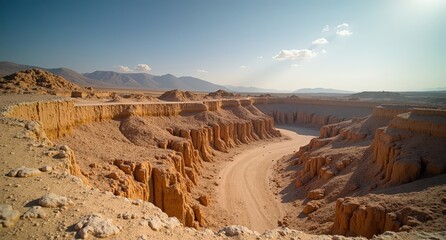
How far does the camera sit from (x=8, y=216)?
6.18 metres

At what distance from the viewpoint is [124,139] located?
25141 mm

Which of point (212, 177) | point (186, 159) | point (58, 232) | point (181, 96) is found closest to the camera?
point (58, 232)

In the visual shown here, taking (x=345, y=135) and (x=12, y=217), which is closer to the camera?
(x=12, y=217)

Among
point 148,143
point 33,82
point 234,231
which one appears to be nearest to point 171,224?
point 234,231

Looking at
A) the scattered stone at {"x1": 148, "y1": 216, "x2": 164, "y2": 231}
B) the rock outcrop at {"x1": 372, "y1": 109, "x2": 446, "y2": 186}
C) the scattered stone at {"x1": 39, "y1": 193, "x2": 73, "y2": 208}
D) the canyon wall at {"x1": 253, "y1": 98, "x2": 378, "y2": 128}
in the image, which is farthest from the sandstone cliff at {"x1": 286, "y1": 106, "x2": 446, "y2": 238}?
the canyon wall at {"x1": 253, "y1": 98, "x2": 378, "y2": 128}

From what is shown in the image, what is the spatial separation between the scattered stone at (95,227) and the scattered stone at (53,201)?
3.19 ft

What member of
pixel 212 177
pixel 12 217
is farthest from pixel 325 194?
Result: pixel 12 217

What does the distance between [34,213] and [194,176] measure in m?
21.0

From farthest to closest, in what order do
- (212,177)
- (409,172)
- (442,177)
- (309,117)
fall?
(309,117) → (212,177) → (409,172) → (442,177)

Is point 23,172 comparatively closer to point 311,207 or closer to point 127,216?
point 127,216

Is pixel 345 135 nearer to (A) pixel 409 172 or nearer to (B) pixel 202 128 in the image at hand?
(A) pixel 409 172

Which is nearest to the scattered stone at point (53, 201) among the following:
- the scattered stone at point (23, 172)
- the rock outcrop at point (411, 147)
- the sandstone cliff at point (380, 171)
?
the scattered stone at point (23, 172)

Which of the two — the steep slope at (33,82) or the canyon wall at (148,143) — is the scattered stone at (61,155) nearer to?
the canyon wall at (148,143)

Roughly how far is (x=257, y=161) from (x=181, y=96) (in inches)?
874
